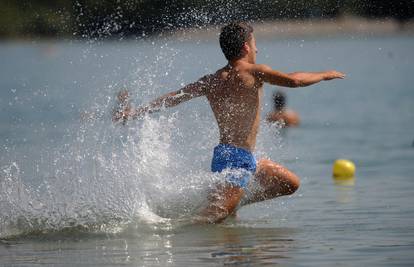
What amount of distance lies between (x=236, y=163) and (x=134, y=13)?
32602 millimetres

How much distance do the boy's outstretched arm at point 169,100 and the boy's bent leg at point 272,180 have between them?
953 millimetres

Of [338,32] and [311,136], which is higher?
[338,32]

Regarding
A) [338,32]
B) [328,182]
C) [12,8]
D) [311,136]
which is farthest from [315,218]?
[338,32]

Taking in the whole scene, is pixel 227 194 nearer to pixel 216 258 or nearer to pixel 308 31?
pixel 216 258

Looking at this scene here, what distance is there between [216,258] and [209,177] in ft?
4.63

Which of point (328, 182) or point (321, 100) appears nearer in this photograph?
point (328, 182)

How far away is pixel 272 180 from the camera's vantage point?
9.13 metres

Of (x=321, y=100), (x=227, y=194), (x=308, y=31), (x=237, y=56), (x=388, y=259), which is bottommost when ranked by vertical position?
(x=388, y=259)

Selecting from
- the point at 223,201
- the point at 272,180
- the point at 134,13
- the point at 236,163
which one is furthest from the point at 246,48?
the point at 134,13

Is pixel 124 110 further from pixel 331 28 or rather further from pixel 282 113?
pixel 331 28

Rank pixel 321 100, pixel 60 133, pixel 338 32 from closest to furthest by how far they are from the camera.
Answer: pixel 60 133
pixel 321 100
pixel 338 32

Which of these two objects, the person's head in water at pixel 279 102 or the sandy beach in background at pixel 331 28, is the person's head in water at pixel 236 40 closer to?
the person's head in water at pixel 279 102

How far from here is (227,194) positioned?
29.4 ft

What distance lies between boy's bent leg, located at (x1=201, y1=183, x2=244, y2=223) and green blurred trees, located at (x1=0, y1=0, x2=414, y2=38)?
17.9m
